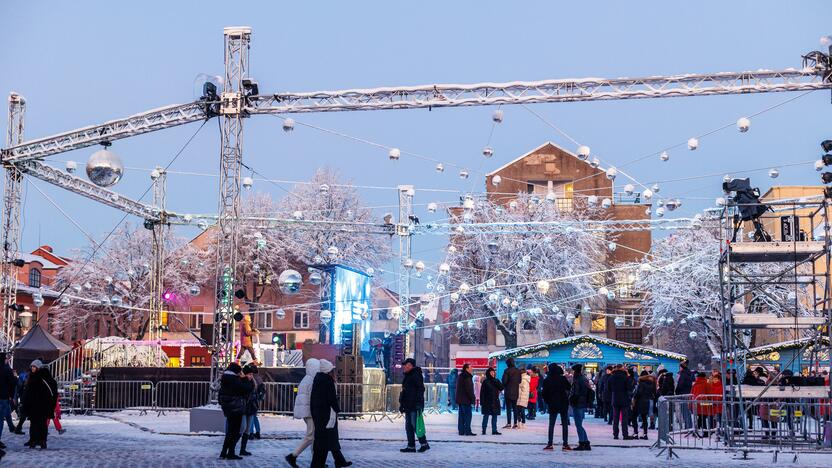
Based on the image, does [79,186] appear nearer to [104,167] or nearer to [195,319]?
[104,167]

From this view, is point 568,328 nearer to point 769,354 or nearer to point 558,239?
point 558,239

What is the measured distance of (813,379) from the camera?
67.1 ft

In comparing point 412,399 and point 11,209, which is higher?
Result: point 11,209

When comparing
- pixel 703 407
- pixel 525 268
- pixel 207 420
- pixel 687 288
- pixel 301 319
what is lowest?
pixel 207 420

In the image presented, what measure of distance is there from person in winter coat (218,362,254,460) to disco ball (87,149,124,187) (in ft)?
23.8

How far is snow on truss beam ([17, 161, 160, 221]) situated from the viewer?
29594 millimetres

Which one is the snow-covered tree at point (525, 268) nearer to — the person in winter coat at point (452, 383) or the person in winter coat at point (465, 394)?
the person in winter coat at point (452, 383)

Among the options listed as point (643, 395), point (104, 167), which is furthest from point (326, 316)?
point (643, 395)

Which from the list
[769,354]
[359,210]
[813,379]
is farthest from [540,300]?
[813,379]

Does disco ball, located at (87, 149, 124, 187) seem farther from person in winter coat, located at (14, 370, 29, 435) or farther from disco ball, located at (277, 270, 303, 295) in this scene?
disco ball, located at (277, 270, 303, 295)

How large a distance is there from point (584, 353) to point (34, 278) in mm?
46232

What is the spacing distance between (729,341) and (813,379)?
177 centimetres

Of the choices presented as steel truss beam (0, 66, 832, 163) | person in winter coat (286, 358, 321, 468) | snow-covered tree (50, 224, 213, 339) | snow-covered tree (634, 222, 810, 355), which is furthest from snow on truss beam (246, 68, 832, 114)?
snow-covered tree (50, 224, 213, 339)

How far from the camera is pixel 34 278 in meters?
73.0
